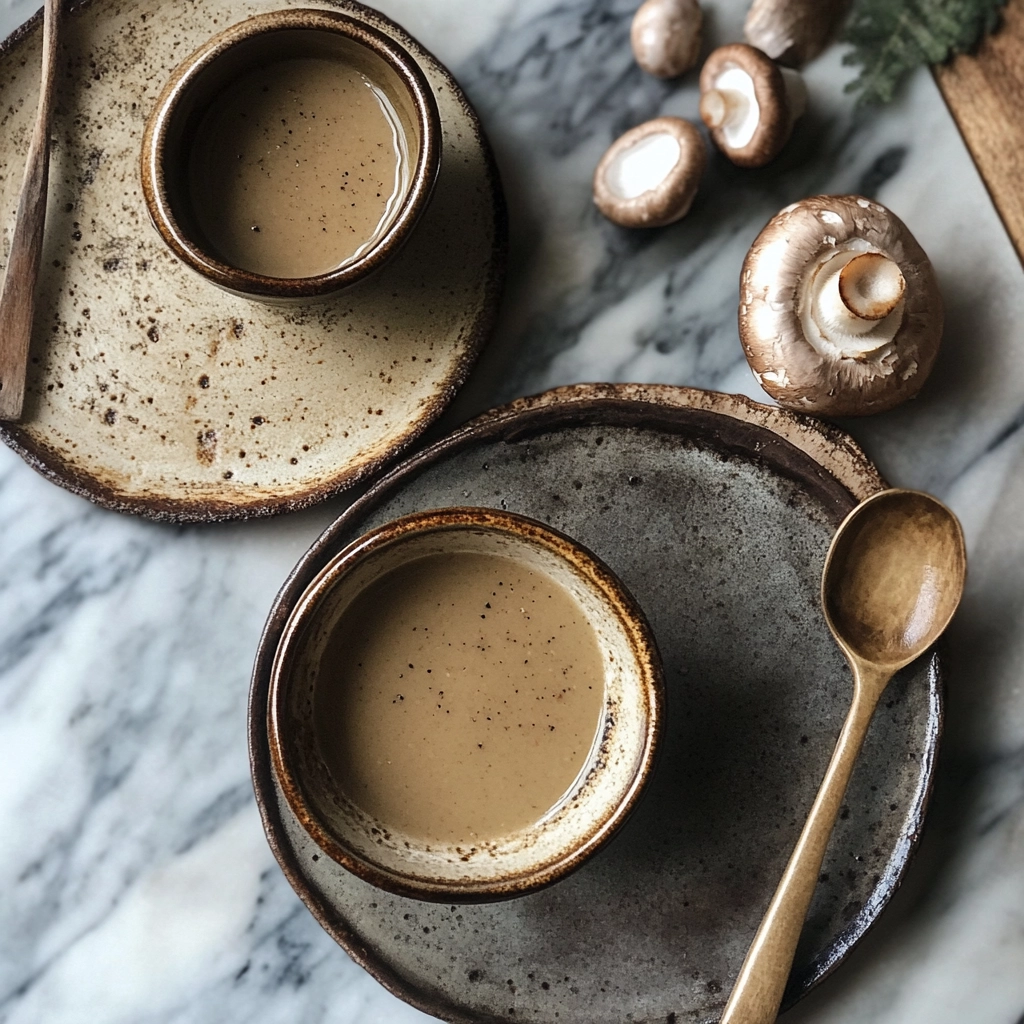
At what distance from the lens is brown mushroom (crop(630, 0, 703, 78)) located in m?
1.19

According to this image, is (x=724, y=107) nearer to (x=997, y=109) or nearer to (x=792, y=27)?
(x=792, y=27)

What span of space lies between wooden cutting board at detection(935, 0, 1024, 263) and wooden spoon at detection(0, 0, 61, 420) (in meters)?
1.02

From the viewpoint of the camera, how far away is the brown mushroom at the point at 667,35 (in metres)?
1.19

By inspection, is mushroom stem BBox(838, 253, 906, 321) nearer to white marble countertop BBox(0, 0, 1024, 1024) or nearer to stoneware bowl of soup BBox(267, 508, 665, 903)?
white marble countertop BBox(0, 0, 1024, 1024)

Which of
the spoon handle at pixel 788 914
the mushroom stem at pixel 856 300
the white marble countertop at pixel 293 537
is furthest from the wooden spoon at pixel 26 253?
the spoon handle at pixel 788 914

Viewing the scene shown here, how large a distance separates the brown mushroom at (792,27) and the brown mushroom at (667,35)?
7 centimetres

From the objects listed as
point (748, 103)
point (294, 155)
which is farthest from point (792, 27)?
point (294, 155)

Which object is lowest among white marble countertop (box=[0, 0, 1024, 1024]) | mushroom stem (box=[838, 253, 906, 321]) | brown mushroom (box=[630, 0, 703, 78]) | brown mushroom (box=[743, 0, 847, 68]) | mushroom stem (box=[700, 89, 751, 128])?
white marble countertop (box=[0, 0, 1024, 1024])

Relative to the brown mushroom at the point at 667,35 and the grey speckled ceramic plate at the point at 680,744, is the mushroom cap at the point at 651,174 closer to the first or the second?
the brown mushroom at the point at 667,35

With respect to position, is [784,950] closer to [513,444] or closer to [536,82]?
[513,444]

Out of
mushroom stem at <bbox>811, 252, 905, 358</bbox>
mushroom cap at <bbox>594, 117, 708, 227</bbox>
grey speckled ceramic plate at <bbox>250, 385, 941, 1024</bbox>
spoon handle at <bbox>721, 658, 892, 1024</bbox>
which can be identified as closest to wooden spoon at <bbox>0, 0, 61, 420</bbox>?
grey speckled ceramic plate at <bbox>250, 385, 941, 1024</bbox>

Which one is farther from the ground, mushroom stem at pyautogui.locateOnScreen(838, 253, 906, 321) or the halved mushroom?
the halved mushroom

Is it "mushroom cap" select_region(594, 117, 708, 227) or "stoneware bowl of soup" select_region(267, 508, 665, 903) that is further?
"mushroom cap" select_region(594, 117, 708, 227)

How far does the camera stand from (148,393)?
1.15m
